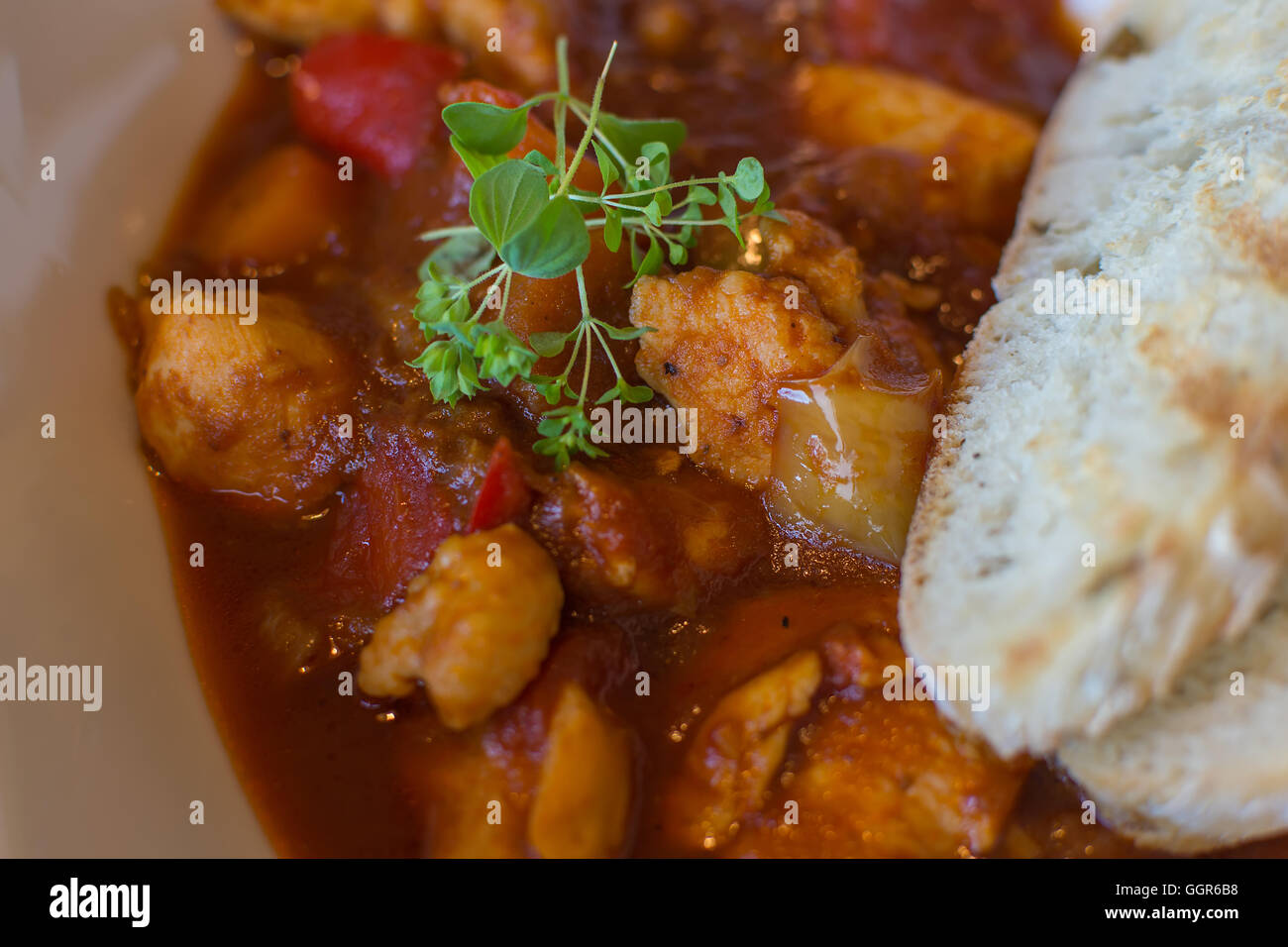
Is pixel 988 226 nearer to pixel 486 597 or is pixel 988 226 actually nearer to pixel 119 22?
pixel 486 597

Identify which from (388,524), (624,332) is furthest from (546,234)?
(388,524)

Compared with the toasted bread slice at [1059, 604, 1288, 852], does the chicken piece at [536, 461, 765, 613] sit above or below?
above

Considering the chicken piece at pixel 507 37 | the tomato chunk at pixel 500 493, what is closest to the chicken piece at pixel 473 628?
the tomato chunk at pixel 500 493

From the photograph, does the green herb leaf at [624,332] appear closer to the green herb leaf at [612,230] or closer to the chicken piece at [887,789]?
the green herb leaf at [612,230]

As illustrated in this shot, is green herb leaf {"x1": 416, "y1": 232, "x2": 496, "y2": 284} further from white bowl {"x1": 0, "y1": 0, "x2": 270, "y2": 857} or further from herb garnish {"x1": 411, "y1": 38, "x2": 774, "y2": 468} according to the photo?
white bowl {"x1": 0, "y1": 0, "x2": 270, "y2": 857}

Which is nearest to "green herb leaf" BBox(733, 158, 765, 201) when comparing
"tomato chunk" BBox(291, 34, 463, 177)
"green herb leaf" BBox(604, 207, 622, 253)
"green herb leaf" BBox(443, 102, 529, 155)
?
"green herb leaf" BBox(604, 207, 622, 253)

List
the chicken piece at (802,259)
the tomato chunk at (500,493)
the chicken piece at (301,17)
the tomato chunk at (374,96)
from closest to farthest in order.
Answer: the tomato chunk at (500,493) < the chicken piece at (802,259) < the tomato chunk at (374,96) < the chicken piece at (301,17)

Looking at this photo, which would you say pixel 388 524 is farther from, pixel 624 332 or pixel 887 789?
pixel 887 789
